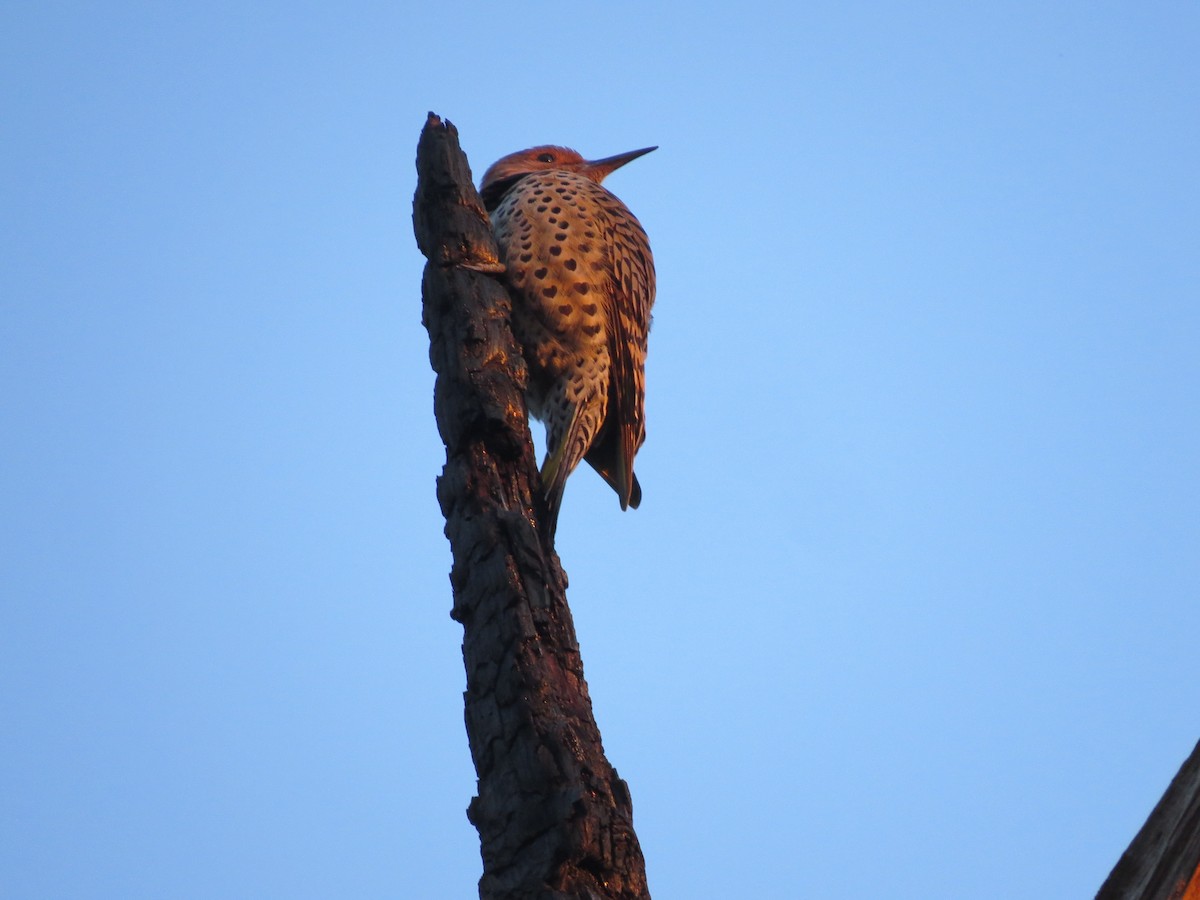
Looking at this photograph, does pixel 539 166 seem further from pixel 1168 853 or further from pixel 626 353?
pixel 1168 853

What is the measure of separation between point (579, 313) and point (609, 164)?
202 centimetres

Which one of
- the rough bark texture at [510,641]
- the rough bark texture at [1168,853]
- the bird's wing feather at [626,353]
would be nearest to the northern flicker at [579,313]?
the bird's wing feather at [626,353]

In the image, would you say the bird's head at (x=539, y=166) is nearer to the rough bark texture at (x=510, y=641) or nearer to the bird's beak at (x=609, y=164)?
the bird's beak at (x=609, y=164)

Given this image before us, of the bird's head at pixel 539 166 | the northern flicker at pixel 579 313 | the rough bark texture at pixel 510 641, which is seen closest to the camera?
the rough bark texture at pixel 510 641

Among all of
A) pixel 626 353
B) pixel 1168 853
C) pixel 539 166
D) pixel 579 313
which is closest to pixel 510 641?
pixel 1168 853

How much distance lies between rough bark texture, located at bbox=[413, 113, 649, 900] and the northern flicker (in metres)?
0.85

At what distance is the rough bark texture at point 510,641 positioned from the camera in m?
3.10

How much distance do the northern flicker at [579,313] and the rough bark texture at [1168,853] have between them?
2767 mm

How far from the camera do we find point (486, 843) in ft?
10.5

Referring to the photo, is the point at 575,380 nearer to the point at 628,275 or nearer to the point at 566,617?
the point at 628,275

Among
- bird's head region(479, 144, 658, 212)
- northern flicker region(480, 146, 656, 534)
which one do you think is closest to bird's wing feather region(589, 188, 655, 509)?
northern flicker region(480, 146, 656, 534)

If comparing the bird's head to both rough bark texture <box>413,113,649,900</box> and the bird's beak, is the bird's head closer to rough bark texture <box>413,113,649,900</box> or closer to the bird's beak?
the bird's beak

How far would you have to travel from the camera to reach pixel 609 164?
734 cm

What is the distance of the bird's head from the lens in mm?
6566
